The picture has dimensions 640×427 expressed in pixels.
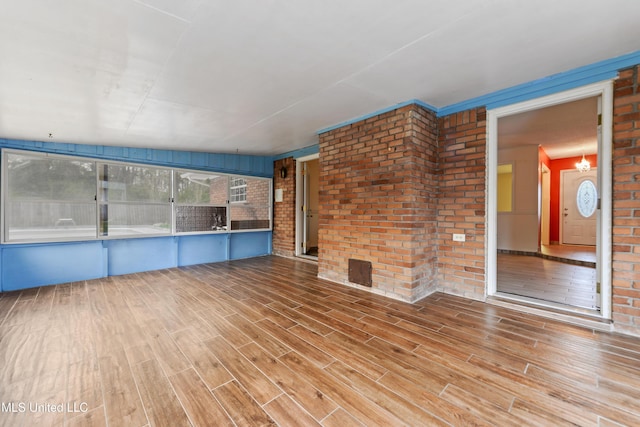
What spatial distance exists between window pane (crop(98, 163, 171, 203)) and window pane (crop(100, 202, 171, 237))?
0.42 feet

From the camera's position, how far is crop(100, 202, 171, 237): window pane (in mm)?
4336

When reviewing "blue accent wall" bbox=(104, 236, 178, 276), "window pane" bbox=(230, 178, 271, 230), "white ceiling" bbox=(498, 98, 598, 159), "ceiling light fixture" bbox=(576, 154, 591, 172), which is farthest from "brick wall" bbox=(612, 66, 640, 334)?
"blue accent wall" bbox=(104, 236, 178, 276)

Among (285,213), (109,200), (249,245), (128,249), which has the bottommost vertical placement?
(249,245)

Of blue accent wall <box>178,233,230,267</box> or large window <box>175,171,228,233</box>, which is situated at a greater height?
large window <box>175,171,228,233</box>

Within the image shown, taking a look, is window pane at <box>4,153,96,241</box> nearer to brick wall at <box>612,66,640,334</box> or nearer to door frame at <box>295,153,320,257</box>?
door frame at <box>295,153,320,257</box>

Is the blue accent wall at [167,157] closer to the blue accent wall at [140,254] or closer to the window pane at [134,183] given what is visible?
the window pane at [134,183]

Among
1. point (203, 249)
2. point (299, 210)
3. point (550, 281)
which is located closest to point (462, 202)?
point (550, 281)

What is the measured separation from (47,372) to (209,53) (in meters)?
2.63

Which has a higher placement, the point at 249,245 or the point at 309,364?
the point at 249,245

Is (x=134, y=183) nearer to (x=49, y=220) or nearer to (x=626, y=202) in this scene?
(x=49, y=220)

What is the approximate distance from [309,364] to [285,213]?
4467mm

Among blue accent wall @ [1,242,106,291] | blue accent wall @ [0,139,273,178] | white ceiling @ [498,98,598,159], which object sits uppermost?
white ceiling @ [498,98,598,159]

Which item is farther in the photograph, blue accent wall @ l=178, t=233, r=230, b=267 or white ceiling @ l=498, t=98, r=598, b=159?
blue accent wall @ l=178, t=233, r=230, b=267

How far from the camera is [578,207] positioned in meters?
7.12
